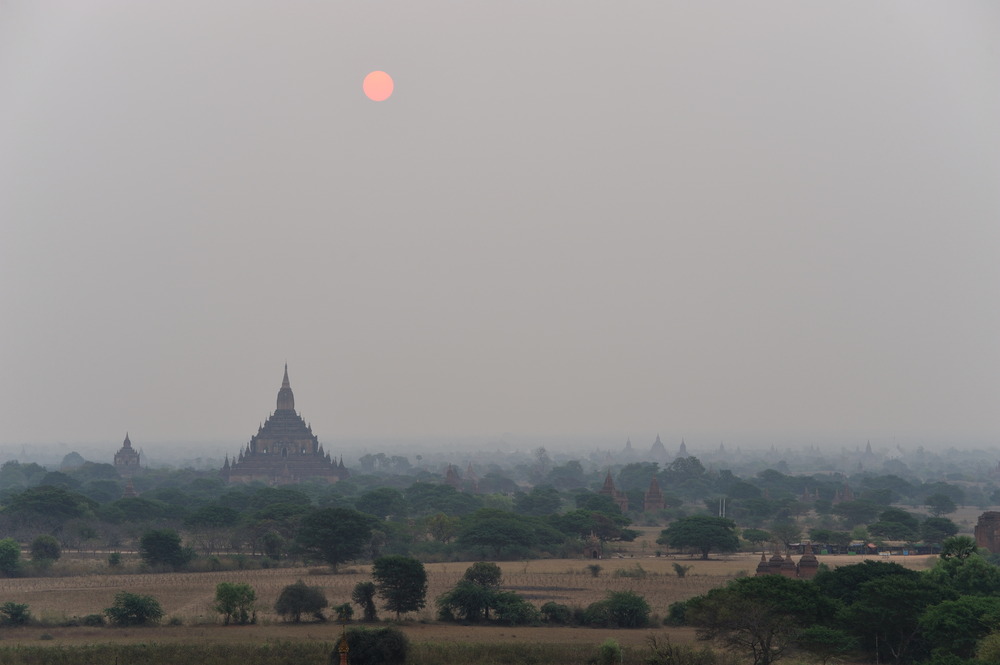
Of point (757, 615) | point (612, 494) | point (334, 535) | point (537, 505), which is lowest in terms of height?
point (757, 615)

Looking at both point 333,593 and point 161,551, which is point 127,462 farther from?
point 333,593

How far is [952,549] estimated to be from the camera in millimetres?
54094

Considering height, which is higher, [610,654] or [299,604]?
[299,604]

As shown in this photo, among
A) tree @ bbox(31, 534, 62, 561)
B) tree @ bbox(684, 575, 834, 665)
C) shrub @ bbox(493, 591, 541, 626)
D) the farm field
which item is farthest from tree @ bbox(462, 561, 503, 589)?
tree @ bbox(31, 534, 62, 561)

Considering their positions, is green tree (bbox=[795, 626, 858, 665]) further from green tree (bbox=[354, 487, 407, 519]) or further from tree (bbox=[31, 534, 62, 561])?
green tree (bbox=[354, 487, 407, 519])

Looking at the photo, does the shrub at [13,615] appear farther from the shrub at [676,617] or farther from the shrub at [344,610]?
the shrub at [676,617]

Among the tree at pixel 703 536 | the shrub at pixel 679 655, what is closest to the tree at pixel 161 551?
the tree at pixel 703 536

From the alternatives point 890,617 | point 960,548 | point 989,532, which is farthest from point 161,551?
point 989,532

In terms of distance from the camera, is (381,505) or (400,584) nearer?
(400,584)

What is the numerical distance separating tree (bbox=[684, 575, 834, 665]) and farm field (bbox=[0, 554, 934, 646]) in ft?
16.7

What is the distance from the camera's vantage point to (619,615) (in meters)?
50.8

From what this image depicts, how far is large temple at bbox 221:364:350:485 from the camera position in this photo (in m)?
155

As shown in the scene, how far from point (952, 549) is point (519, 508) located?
65.7m

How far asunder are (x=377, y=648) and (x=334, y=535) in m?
34.5
